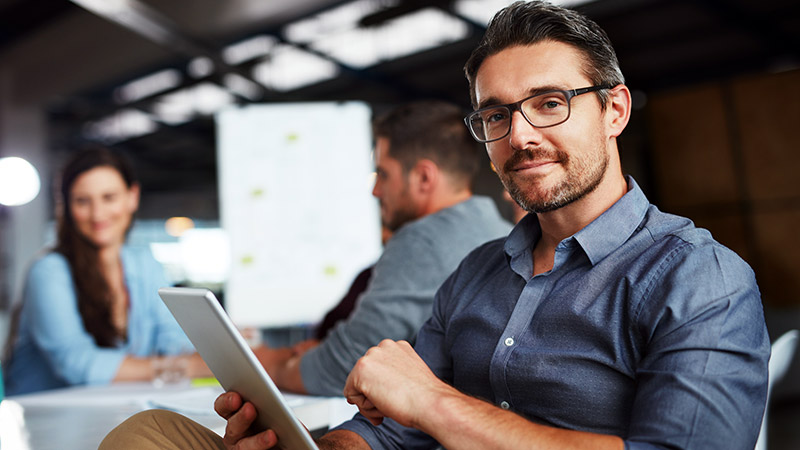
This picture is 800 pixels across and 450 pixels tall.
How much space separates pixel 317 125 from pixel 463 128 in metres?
2.07

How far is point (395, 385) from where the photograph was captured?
3.59 feet

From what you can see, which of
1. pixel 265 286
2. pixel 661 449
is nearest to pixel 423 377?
pixel 661 449

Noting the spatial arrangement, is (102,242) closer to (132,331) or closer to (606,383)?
(132,331)

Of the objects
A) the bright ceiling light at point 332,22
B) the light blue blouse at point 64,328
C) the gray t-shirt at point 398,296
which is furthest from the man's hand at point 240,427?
the bright ceiling light at point 332,22

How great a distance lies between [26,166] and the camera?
7.12 metres

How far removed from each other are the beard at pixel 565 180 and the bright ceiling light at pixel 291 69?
658cm

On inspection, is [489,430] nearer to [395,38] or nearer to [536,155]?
[536,155]

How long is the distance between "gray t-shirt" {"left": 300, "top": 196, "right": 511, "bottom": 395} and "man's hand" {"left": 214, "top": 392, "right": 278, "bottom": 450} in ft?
1.86

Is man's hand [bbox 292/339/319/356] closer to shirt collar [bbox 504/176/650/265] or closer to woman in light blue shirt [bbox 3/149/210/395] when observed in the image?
woman in light blue shirt [bbox 3/149/210/395]

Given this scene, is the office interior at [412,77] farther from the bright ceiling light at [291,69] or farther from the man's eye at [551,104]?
the man's eye at [551,104]

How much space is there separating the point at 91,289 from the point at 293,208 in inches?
58.5

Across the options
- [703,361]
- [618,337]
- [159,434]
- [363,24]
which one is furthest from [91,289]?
[363,24]

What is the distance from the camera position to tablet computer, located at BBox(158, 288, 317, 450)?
40.5 inches

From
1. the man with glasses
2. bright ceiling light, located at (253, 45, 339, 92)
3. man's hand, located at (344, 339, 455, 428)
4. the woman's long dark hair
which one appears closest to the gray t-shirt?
the man with glasses
